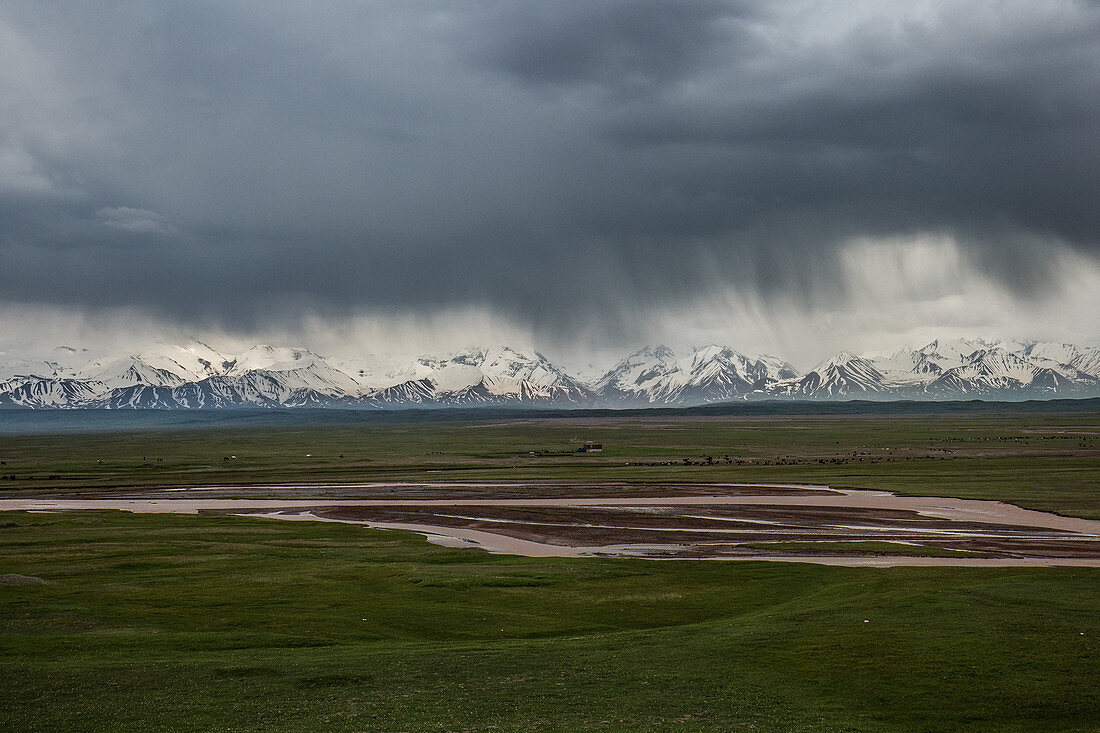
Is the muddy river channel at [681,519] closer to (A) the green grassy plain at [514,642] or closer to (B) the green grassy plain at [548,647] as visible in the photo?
(A) the green grassy plain at [514,642]

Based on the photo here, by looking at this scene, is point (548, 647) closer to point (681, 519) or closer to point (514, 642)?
point (514, 642)

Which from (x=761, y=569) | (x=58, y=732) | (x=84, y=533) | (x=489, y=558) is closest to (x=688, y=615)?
(x=761, y=569)

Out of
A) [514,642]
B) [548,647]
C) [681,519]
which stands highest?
[548,647]

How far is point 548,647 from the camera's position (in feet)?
108

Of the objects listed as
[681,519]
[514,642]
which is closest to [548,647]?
[514,642]

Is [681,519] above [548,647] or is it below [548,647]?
below

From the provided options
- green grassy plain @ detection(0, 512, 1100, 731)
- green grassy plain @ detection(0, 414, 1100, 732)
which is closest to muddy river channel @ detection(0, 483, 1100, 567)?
green grassy plain @ detection(0, 414, 1100, 732)

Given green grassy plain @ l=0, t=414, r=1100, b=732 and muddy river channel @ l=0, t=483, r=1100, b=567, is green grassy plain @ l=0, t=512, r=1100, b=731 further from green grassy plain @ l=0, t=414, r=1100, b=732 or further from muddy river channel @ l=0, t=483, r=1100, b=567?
muddy river channel @ l=0, t=483, r=1100, b=567

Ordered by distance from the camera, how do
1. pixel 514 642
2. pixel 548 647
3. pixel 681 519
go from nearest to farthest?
pixel 548 647 → pixel 514 642 → pixel 681 519

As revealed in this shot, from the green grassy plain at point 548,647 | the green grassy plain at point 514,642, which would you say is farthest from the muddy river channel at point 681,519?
the green grassy plain at point 548,647

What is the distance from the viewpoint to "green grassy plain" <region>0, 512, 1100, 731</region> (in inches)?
954

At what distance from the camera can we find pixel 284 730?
22719 mm

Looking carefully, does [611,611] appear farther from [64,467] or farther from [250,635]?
[64,467]

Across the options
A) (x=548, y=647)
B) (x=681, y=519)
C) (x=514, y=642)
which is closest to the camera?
(x=548, y=647)
